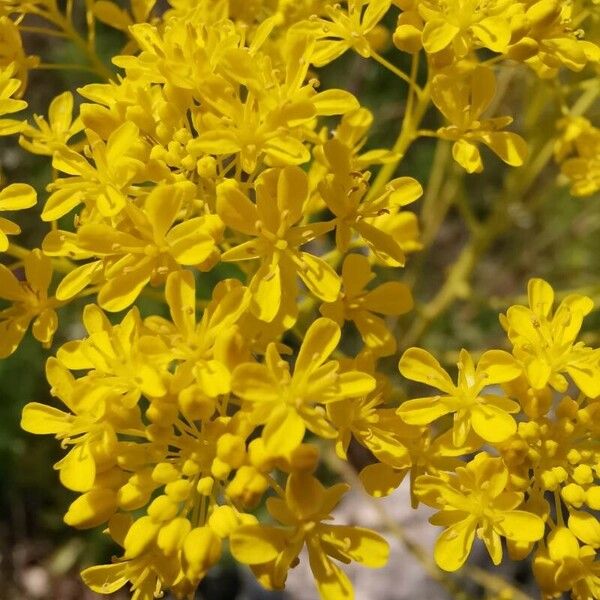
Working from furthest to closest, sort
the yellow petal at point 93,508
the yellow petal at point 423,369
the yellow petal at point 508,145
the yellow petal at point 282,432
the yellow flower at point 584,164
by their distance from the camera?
the yellow flower at point 584,164
the yellow petal at point 508,145
the yellow petal at point 423,369
the yellow petal at point 93,508
the yellow petal at point 282,432

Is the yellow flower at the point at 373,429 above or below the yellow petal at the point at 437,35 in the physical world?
below

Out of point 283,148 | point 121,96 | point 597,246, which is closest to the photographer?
point 283,148

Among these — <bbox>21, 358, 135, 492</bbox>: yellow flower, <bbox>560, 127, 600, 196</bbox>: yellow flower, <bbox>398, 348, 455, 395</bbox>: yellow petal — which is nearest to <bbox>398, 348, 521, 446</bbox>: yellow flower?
<bbox>398, 348, 455, 395</bbox>: yellow petal

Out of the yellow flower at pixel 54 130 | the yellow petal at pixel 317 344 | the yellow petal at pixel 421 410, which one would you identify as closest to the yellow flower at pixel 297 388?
the yellow petal at pixel 317 344

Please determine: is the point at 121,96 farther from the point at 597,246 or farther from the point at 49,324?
the point at 597,246

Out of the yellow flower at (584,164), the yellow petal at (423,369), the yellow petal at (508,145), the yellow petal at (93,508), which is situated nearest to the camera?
the yellow petal at (93,508)

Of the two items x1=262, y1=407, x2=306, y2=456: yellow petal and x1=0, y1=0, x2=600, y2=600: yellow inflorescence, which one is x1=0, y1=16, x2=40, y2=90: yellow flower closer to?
x1=0, y1=0, x2=600, y2=600: yellow inflorescence

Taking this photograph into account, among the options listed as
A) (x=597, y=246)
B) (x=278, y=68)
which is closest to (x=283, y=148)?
(x=278, y=68)

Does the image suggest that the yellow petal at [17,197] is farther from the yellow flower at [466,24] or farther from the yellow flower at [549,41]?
the yellow flower at [549,41]
